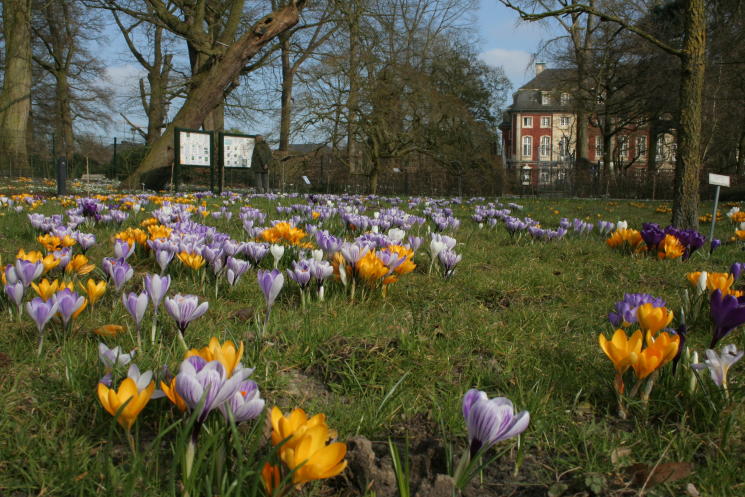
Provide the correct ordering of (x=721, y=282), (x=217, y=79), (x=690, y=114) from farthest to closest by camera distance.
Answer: (x=217, y=79), (x=690, y=114), (x=721, y=282)

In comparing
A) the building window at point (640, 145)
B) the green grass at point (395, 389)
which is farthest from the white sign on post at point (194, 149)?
the building window at point (640, 145)

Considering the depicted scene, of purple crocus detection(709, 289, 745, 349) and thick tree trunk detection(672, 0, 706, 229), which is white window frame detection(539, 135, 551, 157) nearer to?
thick tree trunk detection(672, 0, 706, 229)

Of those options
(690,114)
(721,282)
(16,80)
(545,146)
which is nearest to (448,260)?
(721,282)

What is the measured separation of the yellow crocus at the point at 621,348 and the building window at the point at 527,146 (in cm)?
6801

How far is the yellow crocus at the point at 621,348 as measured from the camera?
1.39 metres

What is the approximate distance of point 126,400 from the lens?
1.07 m

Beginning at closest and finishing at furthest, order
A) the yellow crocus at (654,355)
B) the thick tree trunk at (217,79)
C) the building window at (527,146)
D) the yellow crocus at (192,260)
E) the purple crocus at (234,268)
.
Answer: the yellow crocus at (654,355), the purple crocus at (234,268), the yellow crocus at (192,260), the thick tree trunk at (217,79), the building window at (527,146)

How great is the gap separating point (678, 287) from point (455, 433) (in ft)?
7.80

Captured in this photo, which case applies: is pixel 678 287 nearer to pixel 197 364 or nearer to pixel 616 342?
pixel 616 342

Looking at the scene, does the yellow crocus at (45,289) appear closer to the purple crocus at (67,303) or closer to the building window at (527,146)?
the purple crocus at (67,303)

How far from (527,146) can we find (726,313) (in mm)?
68282

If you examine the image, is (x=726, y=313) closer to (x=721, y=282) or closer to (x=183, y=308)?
(x=721, y=282)

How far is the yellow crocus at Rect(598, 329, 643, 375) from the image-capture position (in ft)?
4.55

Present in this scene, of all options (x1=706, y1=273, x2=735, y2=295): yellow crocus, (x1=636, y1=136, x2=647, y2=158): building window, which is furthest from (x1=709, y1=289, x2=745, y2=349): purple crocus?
(x1=636, y1=136, x2=647, y2=158): building window
